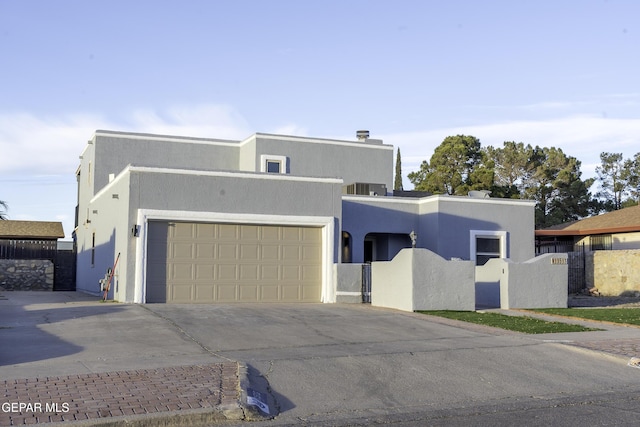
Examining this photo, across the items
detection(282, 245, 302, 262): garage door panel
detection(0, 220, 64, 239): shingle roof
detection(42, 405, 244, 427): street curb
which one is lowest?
detection(42, 405, 244, 427): street curb

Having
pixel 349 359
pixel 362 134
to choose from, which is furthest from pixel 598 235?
pixel 349 359

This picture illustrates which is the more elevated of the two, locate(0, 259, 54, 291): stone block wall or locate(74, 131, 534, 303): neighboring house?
locate(74, 131, 534, 303): neighboring house

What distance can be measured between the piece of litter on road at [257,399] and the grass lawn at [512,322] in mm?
8010

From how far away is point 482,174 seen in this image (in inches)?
1891

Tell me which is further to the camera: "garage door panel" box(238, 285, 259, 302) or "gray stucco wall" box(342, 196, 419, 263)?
"gray stucco wall" box(342, 196, 419, 263)

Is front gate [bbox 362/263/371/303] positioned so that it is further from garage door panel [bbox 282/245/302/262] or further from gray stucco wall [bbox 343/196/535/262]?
gray stucco wall [bbox 343/196/535/262]

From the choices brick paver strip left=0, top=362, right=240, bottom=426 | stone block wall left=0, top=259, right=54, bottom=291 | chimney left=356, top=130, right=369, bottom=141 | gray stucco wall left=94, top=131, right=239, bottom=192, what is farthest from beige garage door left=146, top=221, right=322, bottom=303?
stone block wall left=0, top=259, right=54, bottom=291

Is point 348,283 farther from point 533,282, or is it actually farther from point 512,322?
point 512,322

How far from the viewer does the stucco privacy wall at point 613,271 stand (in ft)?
100

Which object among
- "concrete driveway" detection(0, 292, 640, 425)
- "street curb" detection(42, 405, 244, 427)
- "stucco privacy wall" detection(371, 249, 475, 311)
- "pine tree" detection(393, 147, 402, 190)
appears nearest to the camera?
"street curb" detection(42, 405, 244, 427)

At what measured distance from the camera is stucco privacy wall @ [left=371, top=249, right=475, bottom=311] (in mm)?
19422

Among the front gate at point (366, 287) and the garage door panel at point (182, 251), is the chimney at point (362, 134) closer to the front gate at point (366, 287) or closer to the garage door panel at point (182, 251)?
the front gate at point (366, 287)

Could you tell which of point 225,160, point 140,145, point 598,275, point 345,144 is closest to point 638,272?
point 598,275

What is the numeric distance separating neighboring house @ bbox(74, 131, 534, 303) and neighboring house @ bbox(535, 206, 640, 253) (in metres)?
8.56
